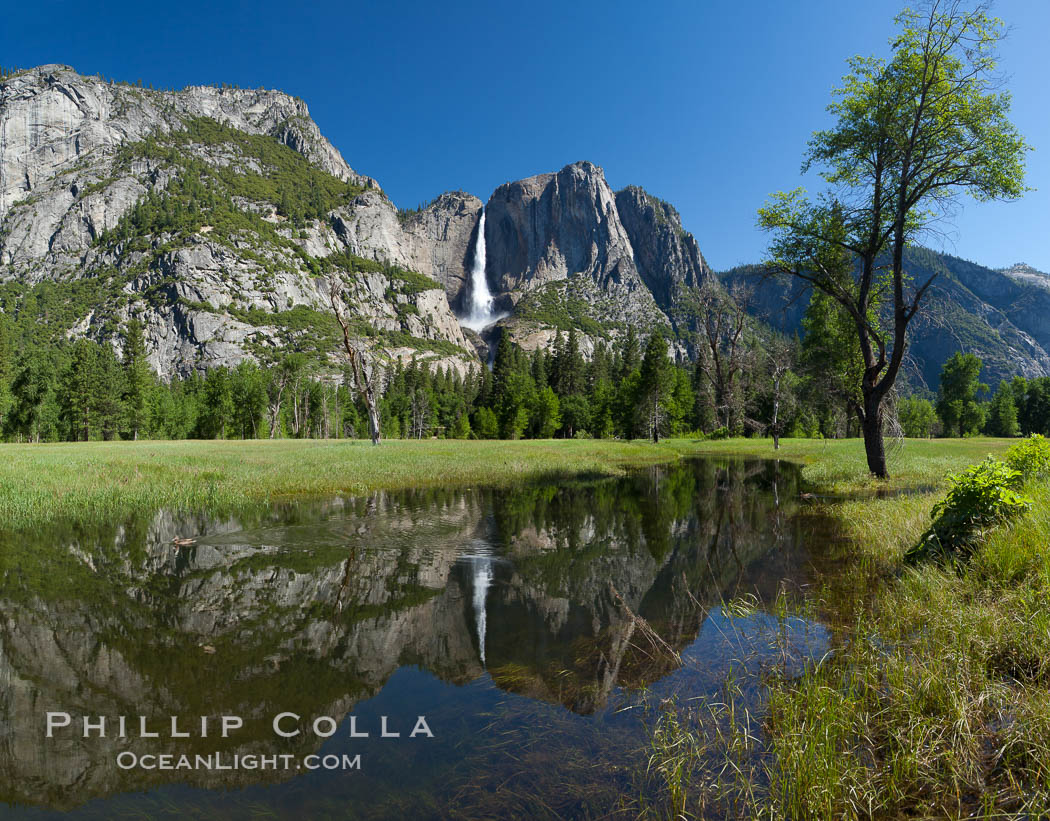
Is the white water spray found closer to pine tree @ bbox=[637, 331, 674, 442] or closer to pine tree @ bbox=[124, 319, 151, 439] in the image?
pine tree @ bbox=[637, 331, 674, 442]

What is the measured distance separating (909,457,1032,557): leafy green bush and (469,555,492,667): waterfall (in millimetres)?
6520

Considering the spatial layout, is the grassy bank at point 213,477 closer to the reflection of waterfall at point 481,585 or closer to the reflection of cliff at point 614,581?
the reflection of cliff at point 614,581

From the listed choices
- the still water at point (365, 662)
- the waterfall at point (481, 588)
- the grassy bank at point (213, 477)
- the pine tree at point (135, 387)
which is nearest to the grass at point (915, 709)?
Result: the still water at point (365, 662)

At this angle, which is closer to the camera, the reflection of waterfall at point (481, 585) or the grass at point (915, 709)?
the grass at point (915, 709)

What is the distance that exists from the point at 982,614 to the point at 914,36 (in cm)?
1784

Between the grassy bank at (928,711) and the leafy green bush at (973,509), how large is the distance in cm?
26

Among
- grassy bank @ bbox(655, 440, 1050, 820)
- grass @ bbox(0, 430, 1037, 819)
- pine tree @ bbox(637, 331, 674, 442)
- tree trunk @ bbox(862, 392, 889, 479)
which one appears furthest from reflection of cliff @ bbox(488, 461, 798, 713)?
pine tree @ bbox(637, 331, 674, 442)

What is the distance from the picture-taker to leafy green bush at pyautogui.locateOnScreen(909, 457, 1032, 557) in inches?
245

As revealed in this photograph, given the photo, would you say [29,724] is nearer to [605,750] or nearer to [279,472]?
[605,750]

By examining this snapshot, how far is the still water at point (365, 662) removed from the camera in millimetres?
3670

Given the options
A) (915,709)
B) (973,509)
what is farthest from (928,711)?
(973,509)

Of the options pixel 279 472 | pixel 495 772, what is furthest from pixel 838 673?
pixel 279 472

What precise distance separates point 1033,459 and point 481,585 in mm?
10097

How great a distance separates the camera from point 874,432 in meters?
17.4
